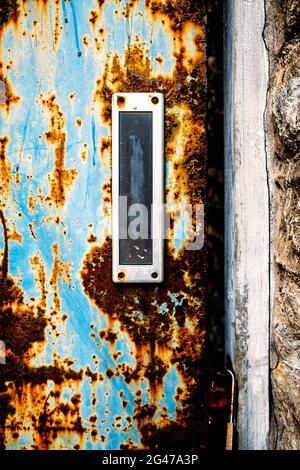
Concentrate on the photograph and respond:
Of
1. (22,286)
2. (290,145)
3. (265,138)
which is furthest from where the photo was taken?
(22,286)

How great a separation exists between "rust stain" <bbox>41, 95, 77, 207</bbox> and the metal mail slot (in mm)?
109

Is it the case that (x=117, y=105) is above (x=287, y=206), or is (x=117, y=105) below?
above

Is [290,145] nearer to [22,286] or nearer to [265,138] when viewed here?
[265,138]

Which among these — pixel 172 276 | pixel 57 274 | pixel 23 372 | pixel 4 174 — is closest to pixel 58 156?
pixel 4 174

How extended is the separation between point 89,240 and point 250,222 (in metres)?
0.34

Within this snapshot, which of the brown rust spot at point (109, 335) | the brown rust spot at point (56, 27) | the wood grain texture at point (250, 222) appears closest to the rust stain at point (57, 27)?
the brown rust spot at point (56, 27)

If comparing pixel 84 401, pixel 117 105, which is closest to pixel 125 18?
pixel 117 105

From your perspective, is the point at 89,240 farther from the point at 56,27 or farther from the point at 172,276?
the point at 56,27

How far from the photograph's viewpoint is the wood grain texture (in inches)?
36.4

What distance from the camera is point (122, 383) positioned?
3.34 feet

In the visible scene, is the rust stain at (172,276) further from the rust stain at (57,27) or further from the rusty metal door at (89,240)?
the rust stain at (57,27)

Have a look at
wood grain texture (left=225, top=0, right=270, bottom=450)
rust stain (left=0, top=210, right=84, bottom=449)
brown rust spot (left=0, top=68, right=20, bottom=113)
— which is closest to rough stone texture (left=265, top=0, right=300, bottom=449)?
wood grain texture (left=225, top=0, right=270, bottom=450)

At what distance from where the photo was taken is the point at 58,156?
1.01m

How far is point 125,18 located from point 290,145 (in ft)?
1.54
